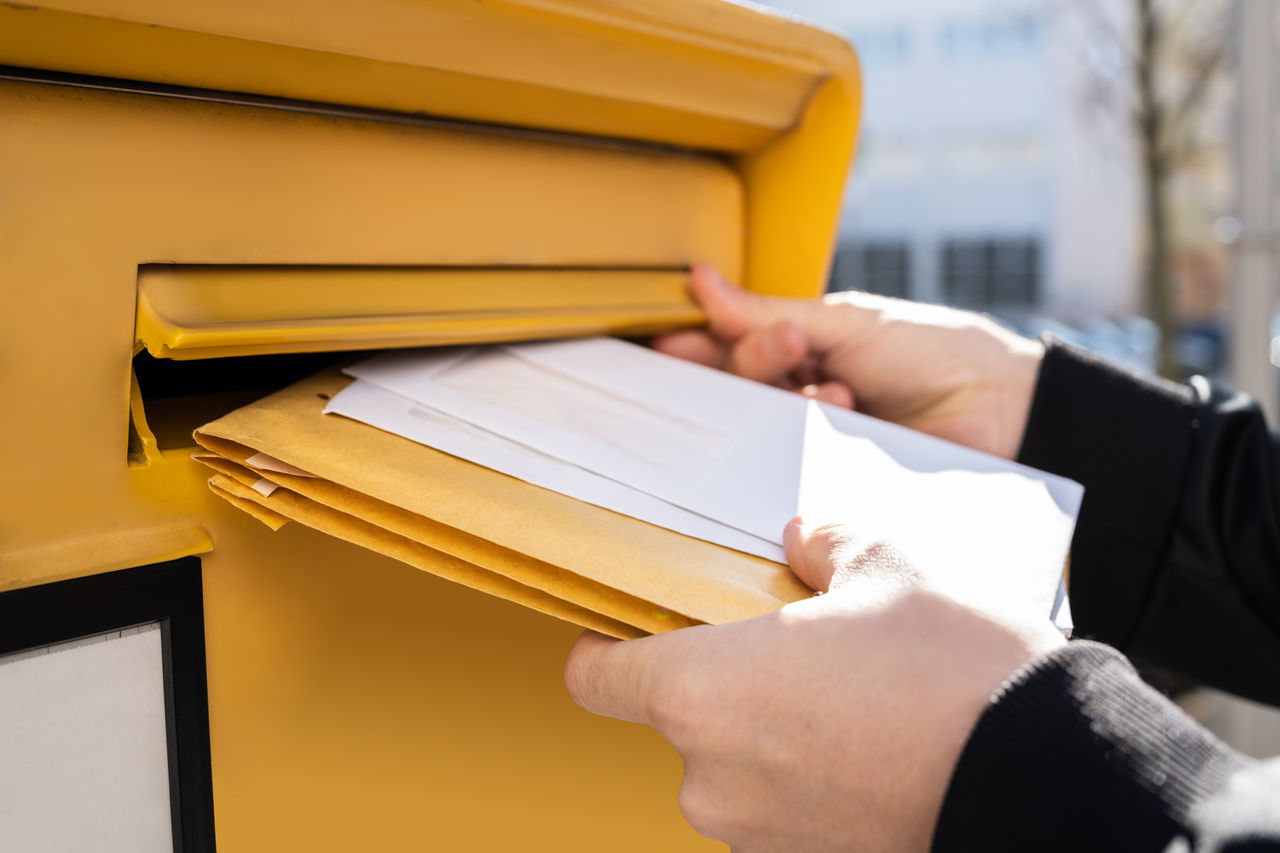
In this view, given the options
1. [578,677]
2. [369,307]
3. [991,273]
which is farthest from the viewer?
[991,273]

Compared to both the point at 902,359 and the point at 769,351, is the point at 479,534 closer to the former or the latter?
the point at 769,351

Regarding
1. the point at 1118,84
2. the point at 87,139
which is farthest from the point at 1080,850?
the point at 1118,84

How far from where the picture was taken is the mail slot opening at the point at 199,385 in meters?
0.70

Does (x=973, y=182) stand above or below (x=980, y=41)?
below

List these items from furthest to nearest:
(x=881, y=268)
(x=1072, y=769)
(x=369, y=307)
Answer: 1. (x=881, y=268)
2. (x=369, y=307)
3. (x=1072, y=769)

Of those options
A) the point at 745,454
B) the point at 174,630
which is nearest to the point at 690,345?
the point at 745,454

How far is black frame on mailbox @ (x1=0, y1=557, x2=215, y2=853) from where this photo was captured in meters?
0.57

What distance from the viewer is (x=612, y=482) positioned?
0.71 metres

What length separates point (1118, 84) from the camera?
6.26 metres

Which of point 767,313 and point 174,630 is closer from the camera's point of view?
point 174,630

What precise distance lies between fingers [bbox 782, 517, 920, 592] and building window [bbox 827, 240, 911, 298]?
17.3 metres

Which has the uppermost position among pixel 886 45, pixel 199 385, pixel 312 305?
pixel 886 45

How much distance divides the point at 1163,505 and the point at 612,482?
33.9 inches

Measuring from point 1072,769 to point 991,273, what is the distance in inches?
734
